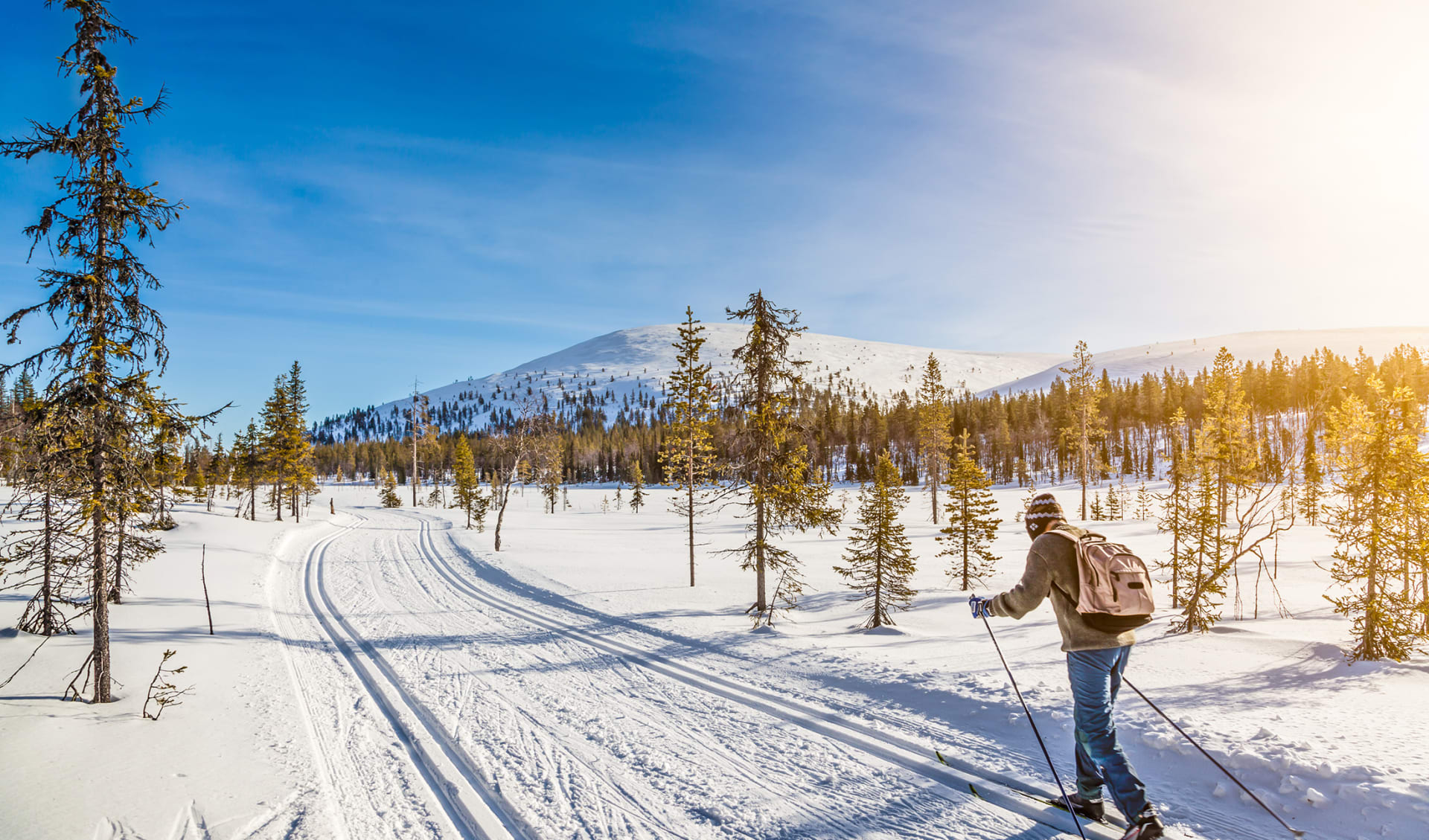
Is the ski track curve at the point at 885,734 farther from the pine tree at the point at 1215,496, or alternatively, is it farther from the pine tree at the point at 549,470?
A: the pine tree at the point at 549,470

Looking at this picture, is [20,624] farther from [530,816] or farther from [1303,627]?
[1303,627]

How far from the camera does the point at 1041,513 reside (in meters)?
4.76

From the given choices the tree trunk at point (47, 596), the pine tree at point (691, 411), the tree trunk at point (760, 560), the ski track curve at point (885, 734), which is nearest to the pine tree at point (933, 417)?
the pine tree at point (691, 411)

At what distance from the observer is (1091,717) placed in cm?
450

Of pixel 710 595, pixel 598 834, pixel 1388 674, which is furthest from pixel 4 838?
pixel 1388 674

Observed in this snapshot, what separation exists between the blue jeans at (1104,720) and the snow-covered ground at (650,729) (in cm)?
53

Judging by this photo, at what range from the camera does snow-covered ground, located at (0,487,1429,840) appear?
4.96 metres

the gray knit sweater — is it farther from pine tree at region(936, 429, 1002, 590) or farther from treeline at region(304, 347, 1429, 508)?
treeline at region(304, 347, 1429, 508)

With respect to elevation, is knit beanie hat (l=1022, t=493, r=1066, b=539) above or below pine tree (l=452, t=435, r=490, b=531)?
above

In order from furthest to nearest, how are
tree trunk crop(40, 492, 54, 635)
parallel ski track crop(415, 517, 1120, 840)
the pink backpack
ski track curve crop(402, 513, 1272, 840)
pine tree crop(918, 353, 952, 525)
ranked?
pine tree crop(918, 353, 952, 525), tree trunk crop(40, 492, 54, 635), parallel ski track crop(415, 517, 1120, 840), ski track curve crop(402, 513, 1272, 840), the pink backpack

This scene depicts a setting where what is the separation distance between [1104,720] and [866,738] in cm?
258

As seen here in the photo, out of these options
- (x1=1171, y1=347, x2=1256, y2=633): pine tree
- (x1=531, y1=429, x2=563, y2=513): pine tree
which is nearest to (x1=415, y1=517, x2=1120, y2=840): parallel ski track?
(x1=1171, y1=347, x2=1256, y2=633): pine tree

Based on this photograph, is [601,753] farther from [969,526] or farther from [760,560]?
[969,526]

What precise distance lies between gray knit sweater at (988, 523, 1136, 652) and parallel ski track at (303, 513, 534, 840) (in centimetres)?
445
